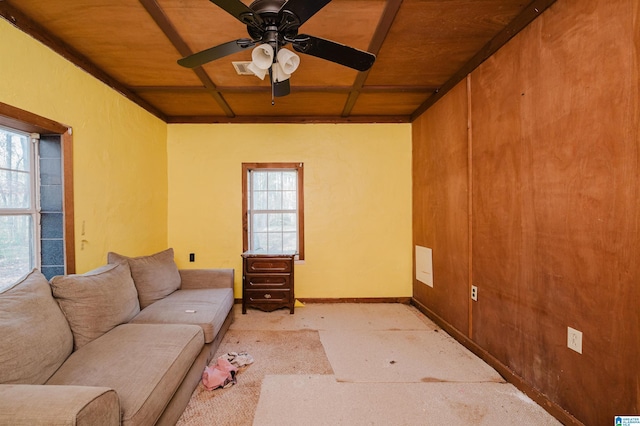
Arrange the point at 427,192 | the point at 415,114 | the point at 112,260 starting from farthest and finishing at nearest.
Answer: the point at 415,114
the point at 427,192
the point at 112,260

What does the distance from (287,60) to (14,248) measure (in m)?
2.24

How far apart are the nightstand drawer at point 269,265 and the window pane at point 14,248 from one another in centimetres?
185

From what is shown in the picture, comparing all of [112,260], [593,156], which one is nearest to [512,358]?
[593,156]

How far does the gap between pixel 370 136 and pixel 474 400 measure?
306 cm

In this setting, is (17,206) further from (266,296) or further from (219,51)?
(266,296)

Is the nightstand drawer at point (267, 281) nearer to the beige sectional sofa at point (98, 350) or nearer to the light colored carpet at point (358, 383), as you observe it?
the light colored carpet at point (358, 383)

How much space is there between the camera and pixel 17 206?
6.61ft

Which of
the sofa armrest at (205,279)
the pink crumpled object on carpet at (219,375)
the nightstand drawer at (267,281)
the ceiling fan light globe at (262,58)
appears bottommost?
the pink crumpled object on carpet at (219,375)

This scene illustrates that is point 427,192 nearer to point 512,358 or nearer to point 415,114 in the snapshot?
point 415,114

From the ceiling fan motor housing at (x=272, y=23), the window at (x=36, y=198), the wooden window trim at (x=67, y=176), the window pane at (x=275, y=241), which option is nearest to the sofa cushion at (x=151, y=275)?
the wooden window trim at (x=67, y=176)

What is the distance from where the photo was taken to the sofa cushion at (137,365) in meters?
1.31

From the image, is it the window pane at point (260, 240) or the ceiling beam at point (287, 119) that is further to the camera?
the window pane at point (260, 240)

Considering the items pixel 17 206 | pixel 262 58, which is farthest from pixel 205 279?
pixel 262 58

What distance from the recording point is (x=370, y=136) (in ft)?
12.9
